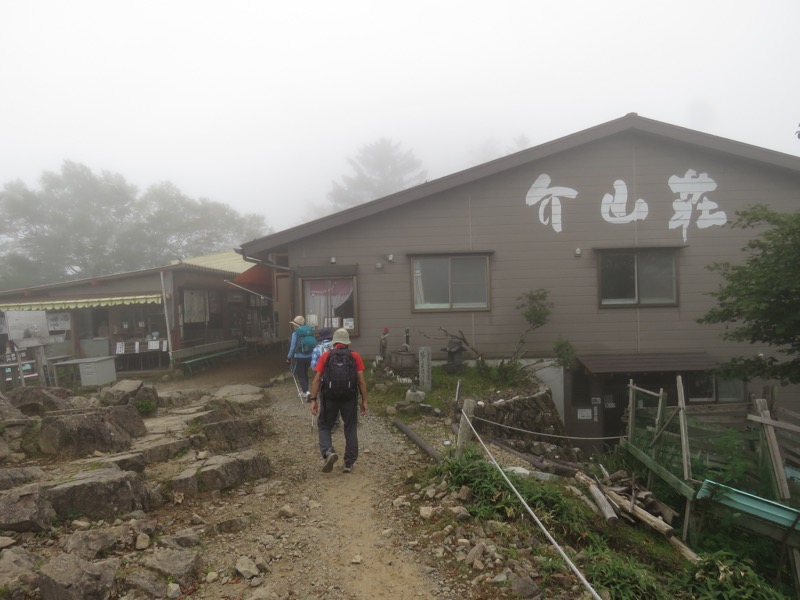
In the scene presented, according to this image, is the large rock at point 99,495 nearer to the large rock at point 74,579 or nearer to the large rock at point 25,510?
the large rock at point 25,510

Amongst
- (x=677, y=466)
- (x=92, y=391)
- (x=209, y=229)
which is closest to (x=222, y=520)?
(x=677, y=466)

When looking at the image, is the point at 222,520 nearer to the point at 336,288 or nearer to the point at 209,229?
the point at 336,288

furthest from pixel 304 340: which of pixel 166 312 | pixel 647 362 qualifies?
pixel 647 362

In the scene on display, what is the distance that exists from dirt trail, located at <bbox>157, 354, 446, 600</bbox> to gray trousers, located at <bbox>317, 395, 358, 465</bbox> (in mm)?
282

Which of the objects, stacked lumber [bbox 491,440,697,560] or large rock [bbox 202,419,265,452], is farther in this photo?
large rock [bbox 202,419,265,452]

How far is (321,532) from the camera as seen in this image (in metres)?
4.45

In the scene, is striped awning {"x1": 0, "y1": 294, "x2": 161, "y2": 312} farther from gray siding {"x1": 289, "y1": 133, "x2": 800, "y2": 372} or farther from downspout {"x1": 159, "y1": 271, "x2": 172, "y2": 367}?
gray siding {"x1": 289, "y1": 133, "x2": 800, "y2": 372}

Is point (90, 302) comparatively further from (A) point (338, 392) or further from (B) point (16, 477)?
(A) point (338, 392)

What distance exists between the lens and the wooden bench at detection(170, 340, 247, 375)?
13516 millimetres

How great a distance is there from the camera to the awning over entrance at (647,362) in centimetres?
1066

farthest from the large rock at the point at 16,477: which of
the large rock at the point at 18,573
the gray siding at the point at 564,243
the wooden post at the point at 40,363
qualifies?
the gray siding at the point at 564,243

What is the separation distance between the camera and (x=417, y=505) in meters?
4.93

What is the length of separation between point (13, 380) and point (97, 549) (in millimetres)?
9502

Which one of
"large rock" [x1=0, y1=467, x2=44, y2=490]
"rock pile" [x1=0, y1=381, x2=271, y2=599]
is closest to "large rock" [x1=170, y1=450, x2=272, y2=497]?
"rock pile" [x1=0, y1=381, x2=271, y2=599]
